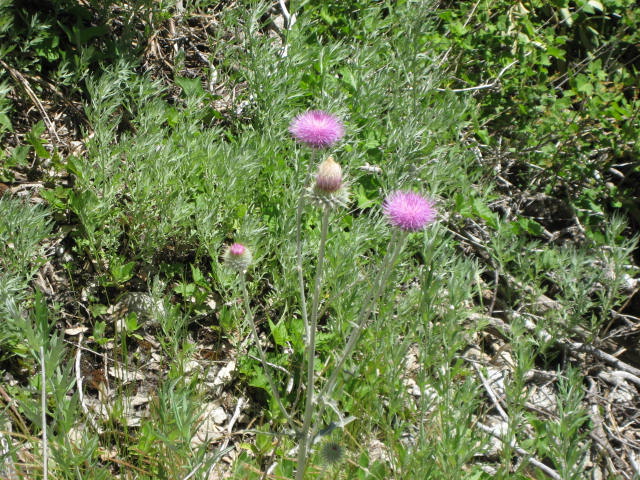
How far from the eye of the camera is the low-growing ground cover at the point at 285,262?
2688mm

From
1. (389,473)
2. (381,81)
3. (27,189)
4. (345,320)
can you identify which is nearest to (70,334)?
(27,189)

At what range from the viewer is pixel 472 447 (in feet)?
8.09

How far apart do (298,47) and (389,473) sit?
2.75 metres

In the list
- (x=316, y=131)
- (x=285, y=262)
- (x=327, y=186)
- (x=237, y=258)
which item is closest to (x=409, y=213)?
(x=327, y=186)

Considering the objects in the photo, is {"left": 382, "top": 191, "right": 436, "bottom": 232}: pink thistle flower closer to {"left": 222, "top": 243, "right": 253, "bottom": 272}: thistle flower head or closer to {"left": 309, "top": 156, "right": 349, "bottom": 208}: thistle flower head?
{"left": 309, "top": 156, "right": 349, "bottom": 208}: thistle flower head

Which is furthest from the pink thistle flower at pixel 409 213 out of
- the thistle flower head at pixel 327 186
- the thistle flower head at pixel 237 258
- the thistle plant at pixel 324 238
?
the thistle flower head at pixel 237 258

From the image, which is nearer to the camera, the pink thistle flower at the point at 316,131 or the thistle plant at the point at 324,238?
the thistle plant at the point at 324,238

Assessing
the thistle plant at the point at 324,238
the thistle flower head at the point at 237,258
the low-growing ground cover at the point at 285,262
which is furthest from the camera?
the low-growing ground cover at the point at 285,262

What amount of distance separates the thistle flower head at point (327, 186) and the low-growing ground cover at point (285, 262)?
8.1 inches

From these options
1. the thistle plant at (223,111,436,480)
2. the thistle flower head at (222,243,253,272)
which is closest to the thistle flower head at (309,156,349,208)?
the thistle plant at (223,111,436,480)

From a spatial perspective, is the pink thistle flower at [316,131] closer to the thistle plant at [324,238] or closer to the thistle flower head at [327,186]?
the thistle plant at [324,238]

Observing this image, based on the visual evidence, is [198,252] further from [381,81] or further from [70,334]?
[381,81]

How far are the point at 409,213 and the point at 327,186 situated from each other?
12.2 inches

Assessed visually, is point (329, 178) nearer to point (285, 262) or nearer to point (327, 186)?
point (327, 186)
